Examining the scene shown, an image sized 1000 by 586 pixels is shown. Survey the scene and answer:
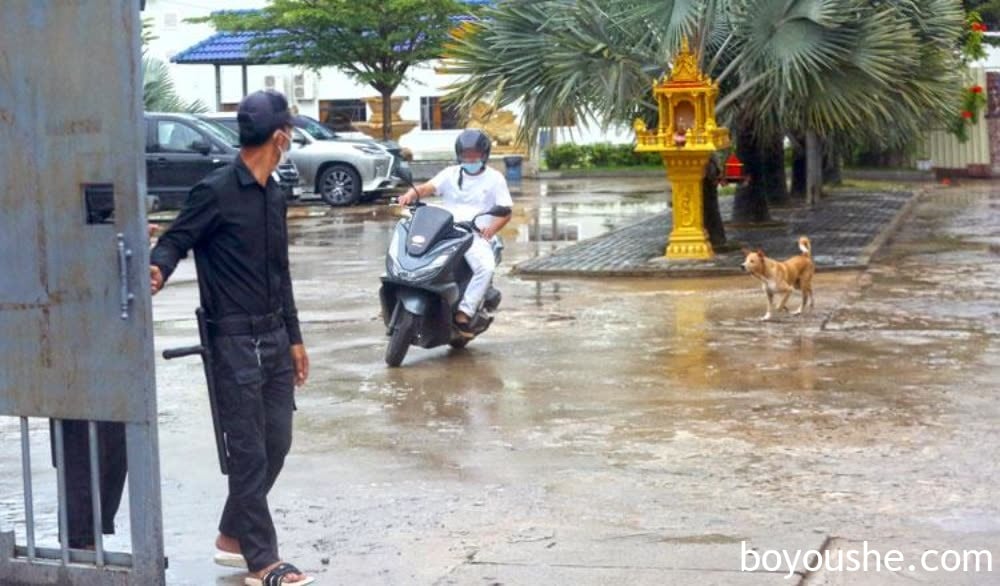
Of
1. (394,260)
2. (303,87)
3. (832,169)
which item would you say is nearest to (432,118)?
(303,87)

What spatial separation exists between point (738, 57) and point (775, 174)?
24.6 ft

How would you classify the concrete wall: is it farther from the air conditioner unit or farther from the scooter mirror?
the scooter mirror

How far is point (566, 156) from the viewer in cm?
3534

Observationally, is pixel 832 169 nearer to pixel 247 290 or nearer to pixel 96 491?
pixel 247 290

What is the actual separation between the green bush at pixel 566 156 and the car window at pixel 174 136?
11.5 m

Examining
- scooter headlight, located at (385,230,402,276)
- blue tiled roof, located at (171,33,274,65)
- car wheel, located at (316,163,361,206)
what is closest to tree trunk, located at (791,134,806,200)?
car wheel, located at (316,163,361,206)

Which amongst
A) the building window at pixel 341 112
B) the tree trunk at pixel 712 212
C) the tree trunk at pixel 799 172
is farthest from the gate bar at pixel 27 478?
the building window at pixel 341 112

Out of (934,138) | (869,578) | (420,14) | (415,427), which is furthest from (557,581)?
(420,14)

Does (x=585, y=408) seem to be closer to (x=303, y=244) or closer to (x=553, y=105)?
(x=553, y=105)

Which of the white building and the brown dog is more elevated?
the white building

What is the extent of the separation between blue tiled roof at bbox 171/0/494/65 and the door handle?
3087 centimetres

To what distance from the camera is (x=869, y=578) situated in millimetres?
5652

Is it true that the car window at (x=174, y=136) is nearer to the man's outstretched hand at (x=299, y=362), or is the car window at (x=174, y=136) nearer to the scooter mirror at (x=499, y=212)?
the scooter mirror at (x=499, y=212)

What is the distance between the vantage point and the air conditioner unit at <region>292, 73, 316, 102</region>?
39.0 metres
